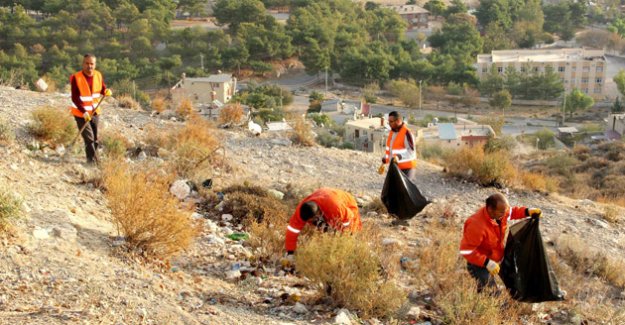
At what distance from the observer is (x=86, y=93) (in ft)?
20.2

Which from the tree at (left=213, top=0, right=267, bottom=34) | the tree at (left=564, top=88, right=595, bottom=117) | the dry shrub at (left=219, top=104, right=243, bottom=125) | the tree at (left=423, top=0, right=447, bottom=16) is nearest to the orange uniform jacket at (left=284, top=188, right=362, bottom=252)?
the dry shrub at (left=219, top=104, right=243, bottom=125)

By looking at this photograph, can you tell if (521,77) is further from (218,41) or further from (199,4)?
(199,4)

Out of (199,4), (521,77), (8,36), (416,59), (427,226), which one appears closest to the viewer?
(427,226)

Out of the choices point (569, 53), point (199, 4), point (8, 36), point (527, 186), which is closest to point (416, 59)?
point (569, 53)

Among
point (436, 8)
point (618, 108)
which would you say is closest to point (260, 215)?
point (618, 108)

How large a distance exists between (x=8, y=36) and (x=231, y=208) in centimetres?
3413

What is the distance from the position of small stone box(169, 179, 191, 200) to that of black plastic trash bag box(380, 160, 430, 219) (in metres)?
1.83

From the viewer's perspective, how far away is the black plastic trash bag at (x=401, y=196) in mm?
5941

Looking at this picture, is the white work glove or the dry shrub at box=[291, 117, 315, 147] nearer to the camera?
the white work glove

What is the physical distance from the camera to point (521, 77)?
127 ft

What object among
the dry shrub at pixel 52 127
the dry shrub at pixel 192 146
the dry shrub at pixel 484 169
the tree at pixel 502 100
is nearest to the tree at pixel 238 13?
the tree at pixel 502 100

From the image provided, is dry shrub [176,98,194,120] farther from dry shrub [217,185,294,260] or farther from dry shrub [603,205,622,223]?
dry shrub [603,205,622,223]

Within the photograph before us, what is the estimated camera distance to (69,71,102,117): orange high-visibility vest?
615cm

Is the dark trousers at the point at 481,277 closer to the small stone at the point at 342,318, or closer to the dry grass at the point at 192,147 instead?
the small stone at the point at 342,318
